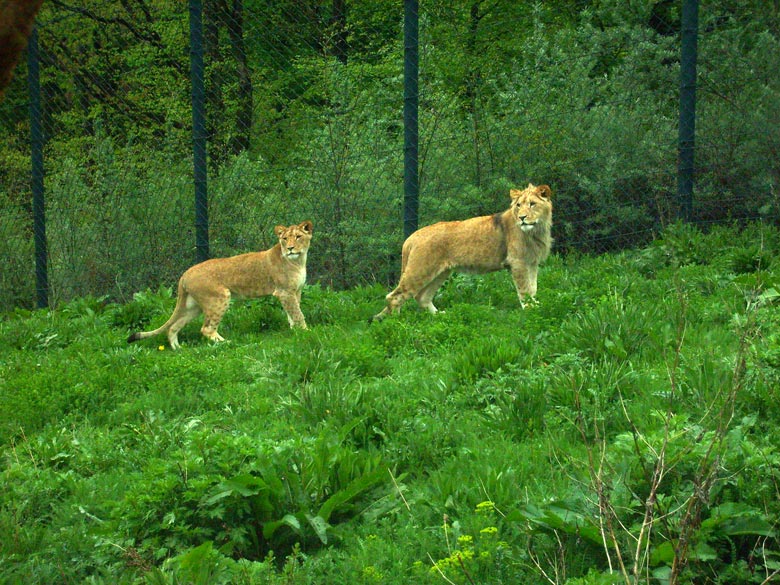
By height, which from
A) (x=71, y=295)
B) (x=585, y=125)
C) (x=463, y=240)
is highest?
(x=585, y=125)

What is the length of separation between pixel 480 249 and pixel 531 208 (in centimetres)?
69

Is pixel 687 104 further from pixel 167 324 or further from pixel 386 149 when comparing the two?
pixel 167 324

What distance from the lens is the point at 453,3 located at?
1842 centimetres

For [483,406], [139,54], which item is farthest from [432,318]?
[139,54]

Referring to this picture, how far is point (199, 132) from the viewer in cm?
1202

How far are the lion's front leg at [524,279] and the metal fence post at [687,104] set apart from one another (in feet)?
7.13

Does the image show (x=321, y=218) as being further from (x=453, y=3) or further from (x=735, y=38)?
(x=453, y=3)

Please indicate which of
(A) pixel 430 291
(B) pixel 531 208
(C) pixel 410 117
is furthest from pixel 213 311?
(B) pixel 531 208

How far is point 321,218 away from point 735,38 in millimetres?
5556

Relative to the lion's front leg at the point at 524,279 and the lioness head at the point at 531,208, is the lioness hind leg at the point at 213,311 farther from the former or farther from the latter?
the lioness head at the point at 531,208

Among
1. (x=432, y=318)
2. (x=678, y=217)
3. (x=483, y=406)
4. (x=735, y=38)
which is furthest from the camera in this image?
(x=735, y=38)

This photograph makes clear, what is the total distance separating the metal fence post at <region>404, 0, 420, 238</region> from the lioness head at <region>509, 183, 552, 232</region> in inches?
50.5

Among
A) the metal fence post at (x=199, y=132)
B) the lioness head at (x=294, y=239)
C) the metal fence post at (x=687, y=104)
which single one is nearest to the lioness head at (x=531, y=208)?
the metal fence post at (x=687, y=104)

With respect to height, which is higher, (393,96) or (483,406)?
(393,96)
